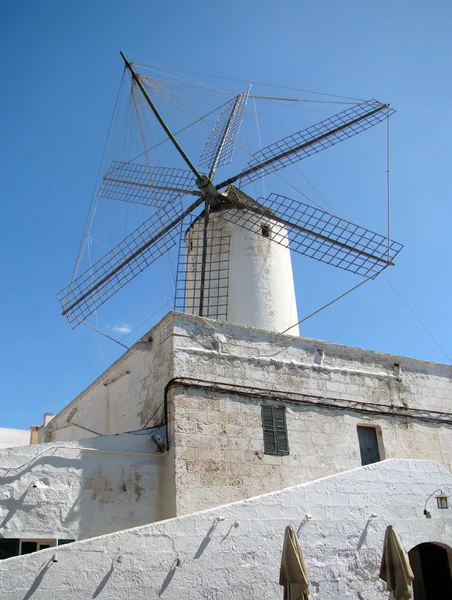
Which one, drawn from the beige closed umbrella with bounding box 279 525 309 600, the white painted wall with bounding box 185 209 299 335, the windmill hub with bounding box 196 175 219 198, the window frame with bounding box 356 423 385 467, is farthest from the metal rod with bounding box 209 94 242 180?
the beige closed umbrella with bounding box 279 525 309 600

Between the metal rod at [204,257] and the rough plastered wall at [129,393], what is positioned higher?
the metal rod at [204,257]

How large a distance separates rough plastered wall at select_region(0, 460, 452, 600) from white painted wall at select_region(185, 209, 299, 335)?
5309 millimetres

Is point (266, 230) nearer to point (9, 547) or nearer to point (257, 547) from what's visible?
point (257, 547)

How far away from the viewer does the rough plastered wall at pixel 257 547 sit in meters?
6.27

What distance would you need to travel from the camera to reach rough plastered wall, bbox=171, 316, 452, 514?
9312mm

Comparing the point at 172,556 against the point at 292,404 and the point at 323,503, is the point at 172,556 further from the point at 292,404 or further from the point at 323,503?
the point at 292,404

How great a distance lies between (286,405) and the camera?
1043cm

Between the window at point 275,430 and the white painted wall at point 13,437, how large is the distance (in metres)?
Result: 10.2

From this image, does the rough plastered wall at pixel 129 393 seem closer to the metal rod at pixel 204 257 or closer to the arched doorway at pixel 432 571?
the metal rod at pixel 204 257

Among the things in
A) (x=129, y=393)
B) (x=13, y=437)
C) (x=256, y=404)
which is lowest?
(x=256, y=404)

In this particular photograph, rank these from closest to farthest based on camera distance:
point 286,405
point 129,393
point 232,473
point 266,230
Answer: point 232,473
point 286,405
point 129,393
point 266,230

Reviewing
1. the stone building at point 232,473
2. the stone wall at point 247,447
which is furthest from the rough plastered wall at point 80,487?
the stone wall at point 247,447

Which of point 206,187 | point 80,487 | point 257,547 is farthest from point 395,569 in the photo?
point 206,187

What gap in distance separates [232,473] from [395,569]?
278 centimetres
